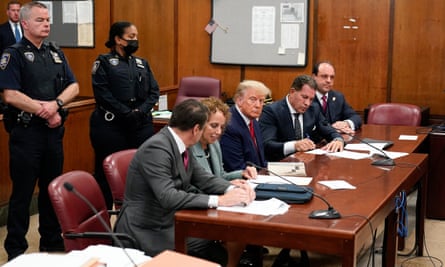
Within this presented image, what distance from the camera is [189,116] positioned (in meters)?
3.22

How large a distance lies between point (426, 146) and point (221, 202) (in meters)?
3.16

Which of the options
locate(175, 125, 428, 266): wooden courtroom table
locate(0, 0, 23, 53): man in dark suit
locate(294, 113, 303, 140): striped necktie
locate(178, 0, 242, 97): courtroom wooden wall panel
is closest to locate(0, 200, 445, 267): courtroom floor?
locate(175, 125, 428, 266): wooden courtroom table

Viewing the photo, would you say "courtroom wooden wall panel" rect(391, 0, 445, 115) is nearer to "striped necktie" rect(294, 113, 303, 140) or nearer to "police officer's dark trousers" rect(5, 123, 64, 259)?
"striped necktie" rect(294, 113, 303, 140)

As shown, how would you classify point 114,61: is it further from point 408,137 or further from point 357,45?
point 357,45

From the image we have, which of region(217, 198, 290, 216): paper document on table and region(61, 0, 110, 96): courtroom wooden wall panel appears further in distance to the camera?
region(61, 0, 110, 96): courtroom wooden wall panel

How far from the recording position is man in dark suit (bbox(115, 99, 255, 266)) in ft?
10.1

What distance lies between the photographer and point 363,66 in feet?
24.4

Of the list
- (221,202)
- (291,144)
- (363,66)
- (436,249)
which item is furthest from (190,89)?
(221,202)

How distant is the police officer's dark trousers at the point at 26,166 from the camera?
171 inches

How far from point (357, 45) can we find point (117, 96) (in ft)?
10.6

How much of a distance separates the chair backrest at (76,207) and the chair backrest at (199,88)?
409 cm

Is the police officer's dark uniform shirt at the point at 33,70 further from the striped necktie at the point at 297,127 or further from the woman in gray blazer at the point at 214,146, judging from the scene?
the striped necktie at the point at 297,127

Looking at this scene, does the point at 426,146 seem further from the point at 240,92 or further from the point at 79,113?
the point at 79,113

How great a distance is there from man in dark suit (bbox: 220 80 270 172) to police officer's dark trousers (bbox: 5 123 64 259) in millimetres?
1127
